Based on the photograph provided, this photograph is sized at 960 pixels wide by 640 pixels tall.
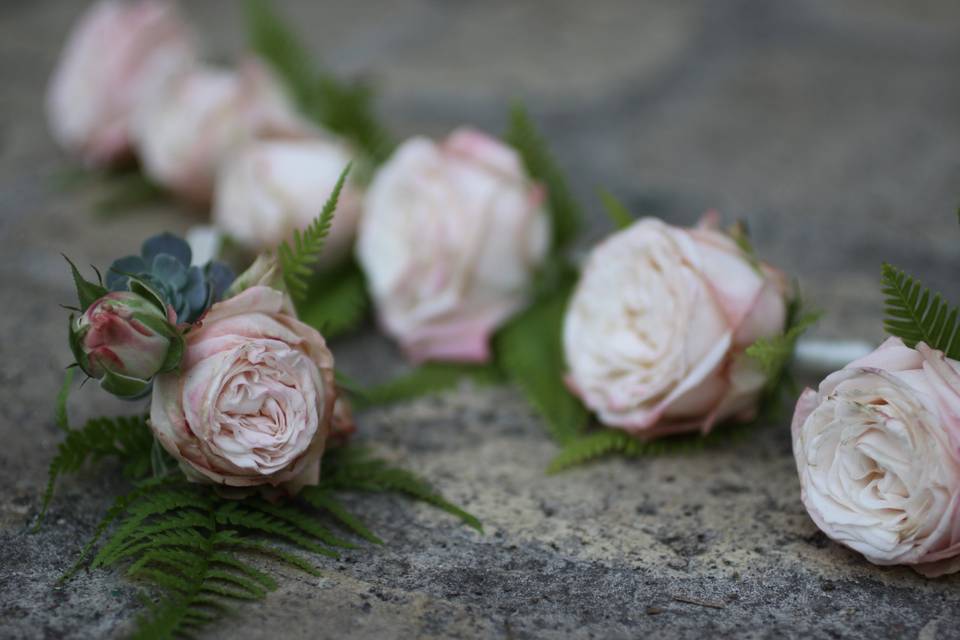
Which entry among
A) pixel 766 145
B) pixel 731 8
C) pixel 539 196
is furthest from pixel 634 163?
pixel 731 8

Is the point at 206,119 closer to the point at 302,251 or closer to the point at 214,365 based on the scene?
the point at 302,251

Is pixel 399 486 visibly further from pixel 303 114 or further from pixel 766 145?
pixel 766 145

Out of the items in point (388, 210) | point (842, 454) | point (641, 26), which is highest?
point (641, 26)

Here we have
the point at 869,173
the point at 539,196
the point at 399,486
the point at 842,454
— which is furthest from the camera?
the point at 869,173

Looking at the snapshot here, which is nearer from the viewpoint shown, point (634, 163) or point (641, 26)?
point (634, 163)

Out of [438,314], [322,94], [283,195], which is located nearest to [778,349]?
[438,314]

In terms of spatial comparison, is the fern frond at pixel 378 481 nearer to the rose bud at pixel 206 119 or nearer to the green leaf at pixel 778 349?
the green leaf at pixel 778 349
